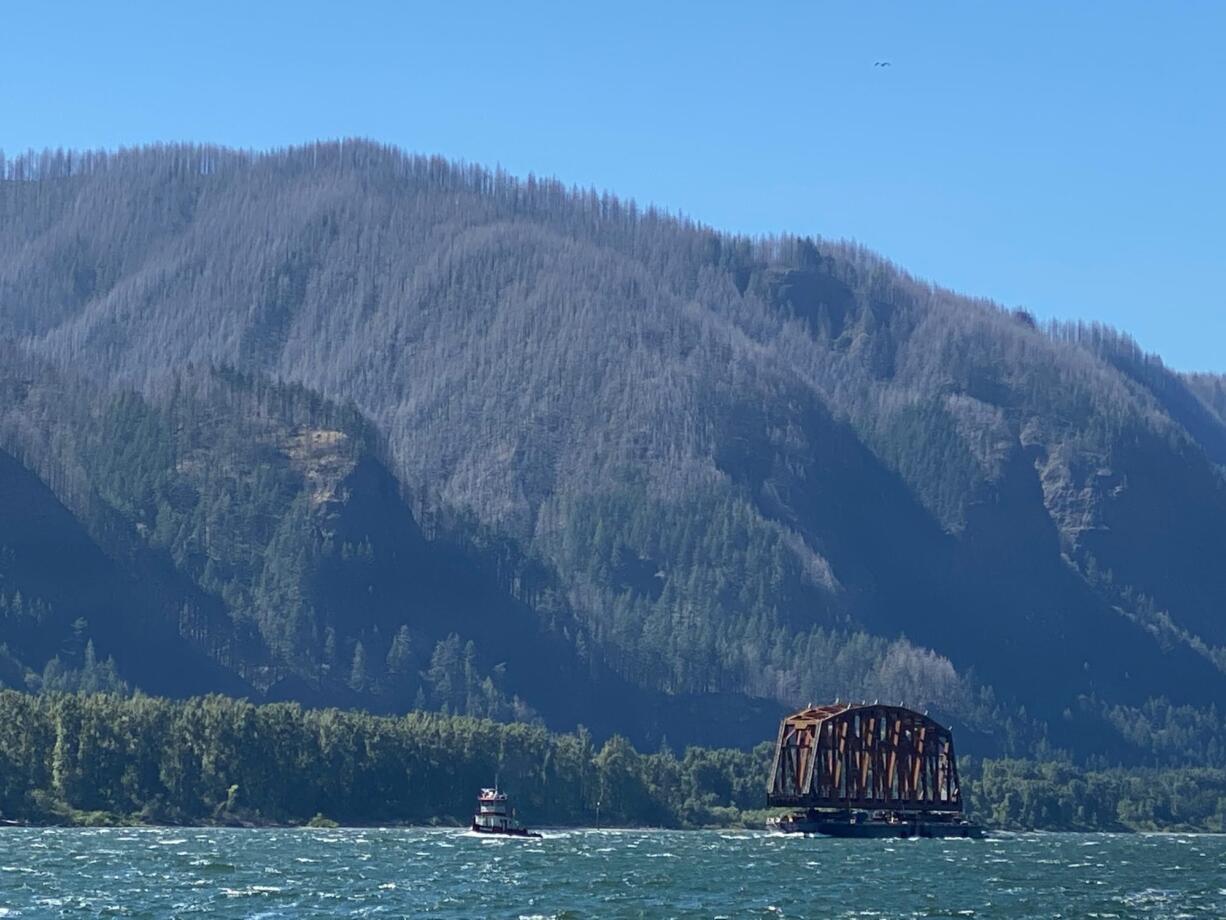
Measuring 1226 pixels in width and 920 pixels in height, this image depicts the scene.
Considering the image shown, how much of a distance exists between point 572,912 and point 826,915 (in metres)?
15.8

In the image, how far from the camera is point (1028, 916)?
174m

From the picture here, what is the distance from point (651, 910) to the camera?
173 metres

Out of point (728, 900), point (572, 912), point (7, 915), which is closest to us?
point (7, 915)

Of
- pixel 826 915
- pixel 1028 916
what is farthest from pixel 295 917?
pixel 1028 916

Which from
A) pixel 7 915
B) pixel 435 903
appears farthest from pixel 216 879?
pixel 7 915

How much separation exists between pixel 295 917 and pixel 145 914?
8711 millimetres

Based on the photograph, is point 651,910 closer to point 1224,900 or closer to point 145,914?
point 145,914

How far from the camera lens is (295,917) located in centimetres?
15875

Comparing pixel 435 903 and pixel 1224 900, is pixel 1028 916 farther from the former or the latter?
pixel 435 903

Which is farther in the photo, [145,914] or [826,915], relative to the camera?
[826,915]

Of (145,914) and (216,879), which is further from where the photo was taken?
(216,879)

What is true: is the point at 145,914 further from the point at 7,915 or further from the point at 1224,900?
the point at 1224,900

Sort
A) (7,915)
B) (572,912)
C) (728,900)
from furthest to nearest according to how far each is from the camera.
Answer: (728,900) < (572,912) < (7,915)

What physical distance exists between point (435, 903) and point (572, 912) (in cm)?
970
